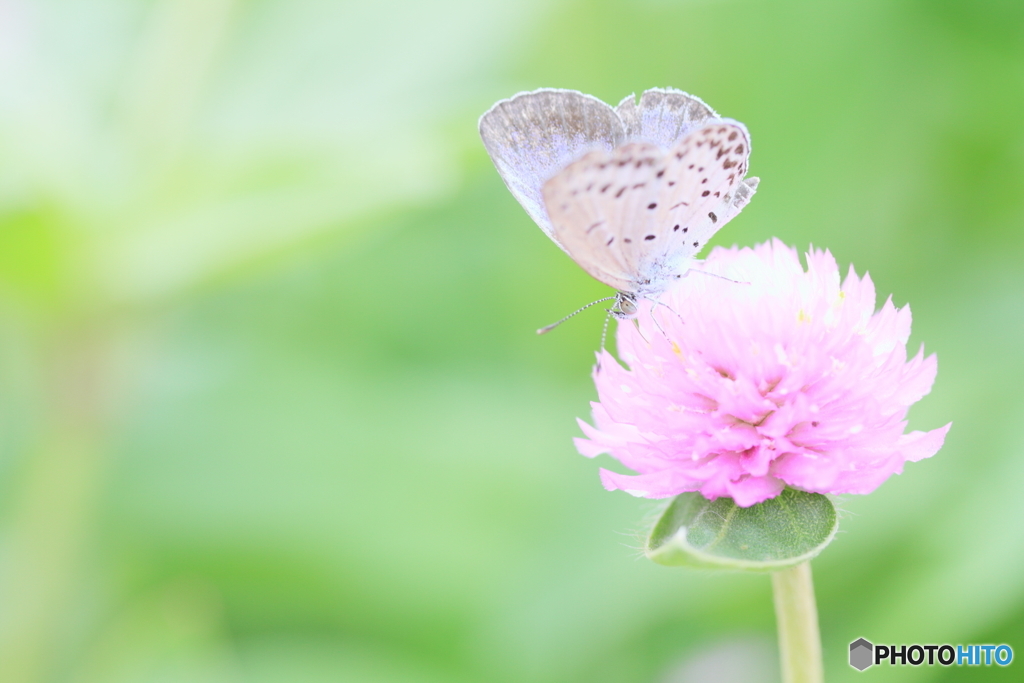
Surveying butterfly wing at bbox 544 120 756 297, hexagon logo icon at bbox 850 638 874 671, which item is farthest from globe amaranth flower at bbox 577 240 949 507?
hexagon logo icon at bbox 850 638 874 671

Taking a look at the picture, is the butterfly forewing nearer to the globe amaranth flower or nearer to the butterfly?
the butterfly

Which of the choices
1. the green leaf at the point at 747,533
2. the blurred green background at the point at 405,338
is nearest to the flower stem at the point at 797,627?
the green leaf at the point at 747,533

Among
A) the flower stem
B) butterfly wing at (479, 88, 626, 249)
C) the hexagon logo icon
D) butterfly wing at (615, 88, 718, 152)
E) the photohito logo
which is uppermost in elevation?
butterfly wing at (615, 88, 718, 152)

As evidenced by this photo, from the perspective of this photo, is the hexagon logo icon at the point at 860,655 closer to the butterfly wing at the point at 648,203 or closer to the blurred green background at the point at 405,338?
the blurred green background at the point at 405,338

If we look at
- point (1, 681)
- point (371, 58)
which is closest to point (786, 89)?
point (371, 58)

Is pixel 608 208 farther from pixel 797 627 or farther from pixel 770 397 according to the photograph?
pixel 797 627

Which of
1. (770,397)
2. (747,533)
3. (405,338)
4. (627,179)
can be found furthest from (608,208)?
(405,338)

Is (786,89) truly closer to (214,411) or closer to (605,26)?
(605,26)

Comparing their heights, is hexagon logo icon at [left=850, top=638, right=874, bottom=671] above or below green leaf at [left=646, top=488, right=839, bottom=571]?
above
